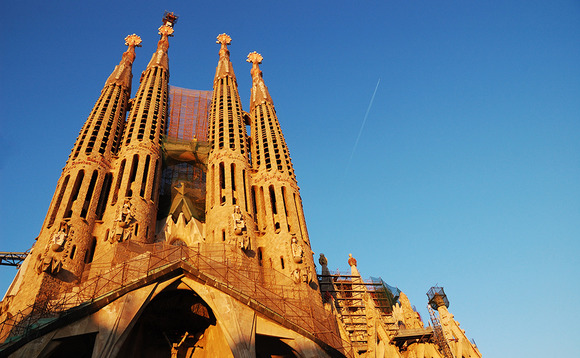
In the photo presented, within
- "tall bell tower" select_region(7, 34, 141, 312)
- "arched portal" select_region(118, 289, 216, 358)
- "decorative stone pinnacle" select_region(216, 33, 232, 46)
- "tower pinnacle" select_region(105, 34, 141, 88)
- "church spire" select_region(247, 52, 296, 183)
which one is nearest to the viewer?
"tall bell tower" select_region(7, 34, 141, 312)

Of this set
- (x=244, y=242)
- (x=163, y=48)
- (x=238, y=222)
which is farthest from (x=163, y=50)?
(x=244, y=242)

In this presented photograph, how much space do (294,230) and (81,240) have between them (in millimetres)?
12667

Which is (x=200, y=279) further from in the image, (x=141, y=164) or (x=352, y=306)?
(x=352, y=306)

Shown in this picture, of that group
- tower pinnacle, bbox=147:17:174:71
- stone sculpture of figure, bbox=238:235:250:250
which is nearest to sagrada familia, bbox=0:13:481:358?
stone sculpture of figure, bbox=238:235:250:250

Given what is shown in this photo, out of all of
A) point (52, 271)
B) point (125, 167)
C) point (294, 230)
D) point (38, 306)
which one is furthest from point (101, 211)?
point (294, 230)

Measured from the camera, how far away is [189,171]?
1558 inches

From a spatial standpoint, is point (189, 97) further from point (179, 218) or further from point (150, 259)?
point (150, 259)

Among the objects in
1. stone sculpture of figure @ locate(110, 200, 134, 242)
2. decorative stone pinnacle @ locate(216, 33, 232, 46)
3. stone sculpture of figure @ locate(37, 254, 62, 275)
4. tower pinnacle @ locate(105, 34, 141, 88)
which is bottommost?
stone sculpture of figure @ locate(37, 254, 62, 275)

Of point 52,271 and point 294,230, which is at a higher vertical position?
point 294,230

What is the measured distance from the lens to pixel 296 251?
28.4 metres

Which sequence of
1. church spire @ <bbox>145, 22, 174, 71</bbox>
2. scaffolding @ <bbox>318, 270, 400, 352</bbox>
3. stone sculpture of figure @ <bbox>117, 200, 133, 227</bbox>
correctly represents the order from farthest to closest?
church spire @ <bbox>145, 22, 174, 71</bbox>
scaffolding @ <bbox>318, 270, 400, 352</bbox>
stone sculpture of figure @ <bbox>117, 200, 133, 227</bbox>

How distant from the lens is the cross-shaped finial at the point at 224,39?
174ft

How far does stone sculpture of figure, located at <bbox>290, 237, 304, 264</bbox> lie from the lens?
2802 centimetres

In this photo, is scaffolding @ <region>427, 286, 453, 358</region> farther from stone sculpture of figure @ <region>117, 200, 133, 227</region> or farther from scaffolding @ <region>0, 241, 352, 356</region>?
stone sculpture of figure @ <region>117, 200, 133, 227</region>
